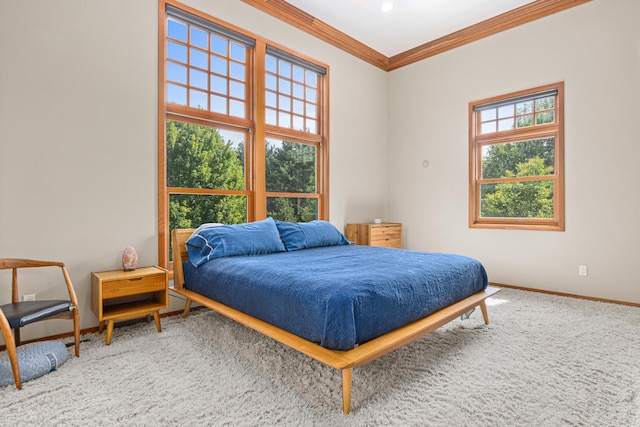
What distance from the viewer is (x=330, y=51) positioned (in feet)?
15.2

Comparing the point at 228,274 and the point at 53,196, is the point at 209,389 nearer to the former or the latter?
the point at 228,274

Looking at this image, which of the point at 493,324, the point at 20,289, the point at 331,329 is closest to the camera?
the point at 331,329

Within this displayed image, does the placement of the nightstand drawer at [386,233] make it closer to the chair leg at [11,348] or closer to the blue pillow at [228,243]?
the blue pillow at [228,243]

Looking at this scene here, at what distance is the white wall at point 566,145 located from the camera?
3.48 metres

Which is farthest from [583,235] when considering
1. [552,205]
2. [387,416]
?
[387,416]

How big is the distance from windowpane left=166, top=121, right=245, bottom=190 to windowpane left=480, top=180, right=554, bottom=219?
123 inches

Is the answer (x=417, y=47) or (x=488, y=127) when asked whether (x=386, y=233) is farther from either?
(x=417, y=47)

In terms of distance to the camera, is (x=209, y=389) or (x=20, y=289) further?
(x=20, y=289)

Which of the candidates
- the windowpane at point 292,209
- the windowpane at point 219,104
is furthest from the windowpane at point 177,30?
the windowpane at point 292,209

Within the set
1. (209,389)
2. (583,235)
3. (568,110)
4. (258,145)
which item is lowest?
(209,389)

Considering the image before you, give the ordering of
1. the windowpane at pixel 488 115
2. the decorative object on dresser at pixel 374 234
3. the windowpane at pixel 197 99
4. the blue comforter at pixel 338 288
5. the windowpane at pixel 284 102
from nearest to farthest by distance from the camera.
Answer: the blue comforter at pixel 338 288
the windowpane at pixel 197 99
the windowpane at pixel 284 102
the windowpane at pixel 488 115
the decorative object on dresser at pixel 374 234

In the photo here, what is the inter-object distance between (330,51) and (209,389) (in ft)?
13.9

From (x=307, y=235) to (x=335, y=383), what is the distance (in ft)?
5.96

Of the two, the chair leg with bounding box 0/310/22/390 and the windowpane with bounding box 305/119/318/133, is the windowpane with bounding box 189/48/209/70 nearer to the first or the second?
the windowpane with bounding box 305/119/318/133
